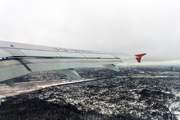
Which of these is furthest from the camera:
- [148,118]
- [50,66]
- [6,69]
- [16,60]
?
[148,118]

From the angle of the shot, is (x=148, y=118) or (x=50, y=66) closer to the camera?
(x=50, y=66)

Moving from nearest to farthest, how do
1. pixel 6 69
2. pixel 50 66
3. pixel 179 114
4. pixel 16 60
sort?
pixel 6 69
pixel 16 60
pixel 50 66
pixel 179 114

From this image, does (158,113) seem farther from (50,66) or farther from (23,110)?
(23,110)

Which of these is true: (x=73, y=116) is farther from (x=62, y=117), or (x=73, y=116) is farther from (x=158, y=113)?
(x=158, y=113)

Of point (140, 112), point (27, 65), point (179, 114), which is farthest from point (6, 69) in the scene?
point (179, 114)

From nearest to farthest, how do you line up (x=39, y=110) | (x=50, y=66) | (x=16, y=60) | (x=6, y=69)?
(x=6, y=69) → (x=16, y=60) → (x=50, y=66) → (x=39, y=110)

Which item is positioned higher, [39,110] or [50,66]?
[50,66]

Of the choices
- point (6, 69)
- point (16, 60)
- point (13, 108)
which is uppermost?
point (16, 60)

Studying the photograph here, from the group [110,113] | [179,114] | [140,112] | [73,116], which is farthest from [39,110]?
[179,114]

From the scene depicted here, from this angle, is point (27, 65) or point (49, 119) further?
point (49, 119)
